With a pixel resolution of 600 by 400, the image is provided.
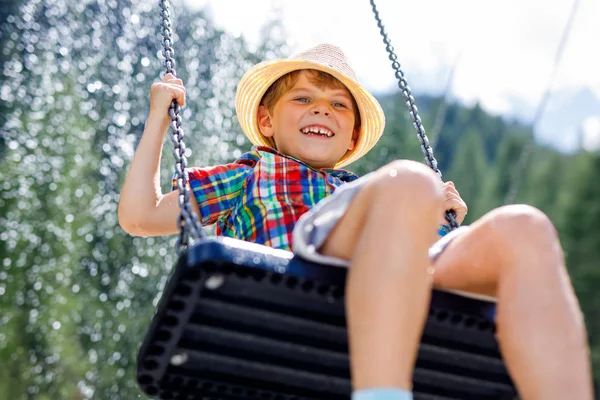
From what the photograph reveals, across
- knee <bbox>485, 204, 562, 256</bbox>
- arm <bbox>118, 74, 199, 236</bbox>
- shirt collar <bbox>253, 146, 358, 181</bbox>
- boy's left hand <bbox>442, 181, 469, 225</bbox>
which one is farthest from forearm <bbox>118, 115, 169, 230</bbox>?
knee <bbox>485, 204, 562, 256</bbox>

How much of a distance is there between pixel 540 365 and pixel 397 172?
26cm

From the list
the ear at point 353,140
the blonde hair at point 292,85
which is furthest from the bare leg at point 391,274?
the ear at point 353,140

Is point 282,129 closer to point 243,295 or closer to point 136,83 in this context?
point 243,295

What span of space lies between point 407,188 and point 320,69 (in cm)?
61

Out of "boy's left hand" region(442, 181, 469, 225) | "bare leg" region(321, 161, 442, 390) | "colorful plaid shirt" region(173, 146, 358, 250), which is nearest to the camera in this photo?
"bare leg" region(321, 161, 442, 390)

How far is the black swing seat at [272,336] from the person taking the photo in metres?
1.11

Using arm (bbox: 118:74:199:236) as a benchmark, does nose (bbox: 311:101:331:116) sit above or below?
above

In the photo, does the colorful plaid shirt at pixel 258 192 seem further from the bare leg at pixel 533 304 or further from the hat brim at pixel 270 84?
the bare leg at pixel 533 304

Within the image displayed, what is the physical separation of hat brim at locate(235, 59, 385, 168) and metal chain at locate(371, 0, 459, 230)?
2.2 inches

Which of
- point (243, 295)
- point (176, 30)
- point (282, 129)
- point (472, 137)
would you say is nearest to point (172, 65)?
point (282, 129)

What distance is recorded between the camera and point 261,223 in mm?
1456

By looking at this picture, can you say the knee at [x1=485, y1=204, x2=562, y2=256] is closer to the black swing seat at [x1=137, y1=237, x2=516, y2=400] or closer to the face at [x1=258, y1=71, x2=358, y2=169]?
the black swing seat at [x1=137, y1=237, x2=516, y2=400]

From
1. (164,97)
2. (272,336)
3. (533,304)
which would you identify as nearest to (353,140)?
(164,97)

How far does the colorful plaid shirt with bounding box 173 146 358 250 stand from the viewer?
1470 mm
